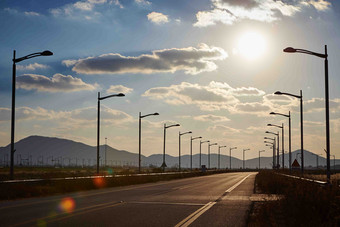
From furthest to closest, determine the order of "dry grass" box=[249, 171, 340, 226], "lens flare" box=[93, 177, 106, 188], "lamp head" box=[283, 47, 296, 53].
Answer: "lens flare" box=[93, 177, 106, 188], "lamp head" box=[283, 47, 296, 53], "dry grass" box=[249, 171, 340, 226]

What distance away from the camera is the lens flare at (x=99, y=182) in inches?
1395

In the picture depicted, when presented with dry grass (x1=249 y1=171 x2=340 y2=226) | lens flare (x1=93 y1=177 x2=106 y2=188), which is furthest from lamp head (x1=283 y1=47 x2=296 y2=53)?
lens flare (x1=93 y1=177 x2=106 y2=188)

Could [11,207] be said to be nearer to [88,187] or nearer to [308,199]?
[308,199]

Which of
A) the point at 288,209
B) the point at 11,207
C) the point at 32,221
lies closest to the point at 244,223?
the point at 288,209

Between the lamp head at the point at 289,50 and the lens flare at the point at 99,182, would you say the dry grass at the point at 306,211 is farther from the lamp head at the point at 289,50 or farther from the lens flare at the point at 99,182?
the lens flare at the point at 99,182

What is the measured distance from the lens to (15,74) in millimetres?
27891

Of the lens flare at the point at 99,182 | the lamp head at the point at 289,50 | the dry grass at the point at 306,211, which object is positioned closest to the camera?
the dry grass at the point at 306,211

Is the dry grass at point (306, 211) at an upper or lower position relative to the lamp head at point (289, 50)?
→ lower

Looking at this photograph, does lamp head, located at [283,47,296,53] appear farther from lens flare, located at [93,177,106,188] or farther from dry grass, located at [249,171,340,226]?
lens flare, located at [93,177,106,188]

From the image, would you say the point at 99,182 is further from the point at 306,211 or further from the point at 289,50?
the point at 306,211

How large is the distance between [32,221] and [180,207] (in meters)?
6.51

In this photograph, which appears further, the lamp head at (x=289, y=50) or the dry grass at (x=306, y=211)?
the lamp head at (x=289, y=50)

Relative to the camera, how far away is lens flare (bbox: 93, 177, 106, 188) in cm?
3544

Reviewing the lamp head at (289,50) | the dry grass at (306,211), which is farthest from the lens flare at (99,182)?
Answer: the dry grass at (306,211)
